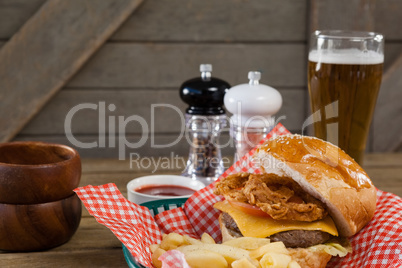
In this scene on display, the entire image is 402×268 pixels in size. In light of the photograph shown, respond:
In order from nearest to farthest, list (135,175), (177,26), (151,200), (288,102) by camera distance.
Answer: (151,200), (135,175), (177,26), (288,102)

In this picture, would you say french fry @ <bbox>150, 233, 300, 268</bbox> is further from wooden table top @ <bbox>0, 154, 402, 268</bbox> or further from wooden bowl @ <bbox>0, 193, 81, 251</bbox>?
wooden bowl @ <bbox>0, 193, 81, 251</bbox>

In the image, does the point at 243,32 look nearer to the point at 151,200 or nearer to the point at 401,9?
the point at 401,9

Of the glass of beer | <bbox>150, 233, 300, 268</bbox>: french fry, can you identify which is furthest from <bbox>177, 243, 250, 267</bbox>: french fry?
the glass of beer

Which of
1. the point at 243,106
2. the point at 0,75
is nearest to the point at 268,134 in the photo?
the point at 243,106

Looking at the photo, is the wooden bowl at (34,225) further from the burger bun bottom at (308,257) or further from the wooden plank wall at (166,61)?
the wooden plank wall at (166,61)

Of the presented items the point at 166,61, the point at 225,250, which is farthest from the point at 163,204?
the point at 166,61

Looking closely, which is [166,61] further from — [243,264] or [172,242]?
[243,264]

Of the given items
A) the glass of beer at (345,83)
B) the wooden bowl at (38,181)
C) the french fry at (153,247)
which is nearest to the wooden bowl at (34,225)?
the wooden bowl at (38,181)

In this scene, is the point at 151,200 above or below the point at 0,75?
below
